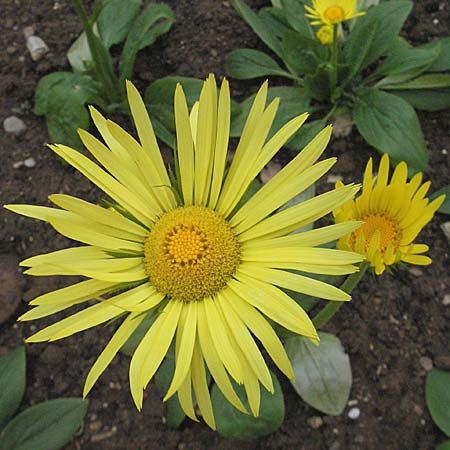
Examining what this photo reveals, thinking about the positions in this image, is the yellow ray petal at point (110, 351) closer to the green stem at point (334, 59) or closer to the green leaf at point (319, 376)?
the green leaf at point (319, 376)

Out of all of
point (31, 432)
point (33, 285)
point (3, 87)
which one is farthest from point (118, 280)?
point (3, 87)

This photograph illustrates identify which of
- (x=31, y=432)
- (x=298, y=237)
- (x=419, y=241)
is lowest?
(x=31, y=432)

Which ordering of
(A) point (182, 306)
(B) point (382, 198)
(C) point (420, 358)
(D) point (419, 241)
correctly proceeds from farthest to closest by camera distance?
(D) point (419, 241) < (C) point (420, 358) < (B) point (382, 198) < (A) point (182, 306)

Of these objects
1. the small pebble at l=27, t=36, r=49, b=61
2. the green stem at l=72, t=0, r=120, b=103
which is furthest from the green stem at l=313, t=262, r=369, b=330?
the small pebble at l=27, t=36, r=49, b=61

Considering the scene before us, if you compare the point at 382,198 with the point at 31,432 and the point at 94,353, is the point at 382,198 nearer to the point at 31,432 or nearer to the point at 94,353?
the point at 94,353

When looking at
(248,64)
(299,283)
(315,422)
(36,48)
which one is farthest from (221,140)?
(36,48)

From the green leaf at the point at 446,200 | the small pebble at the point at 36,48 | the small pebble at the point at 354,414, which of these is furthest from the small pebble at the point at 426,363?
the small pebble at the point at 36,48
